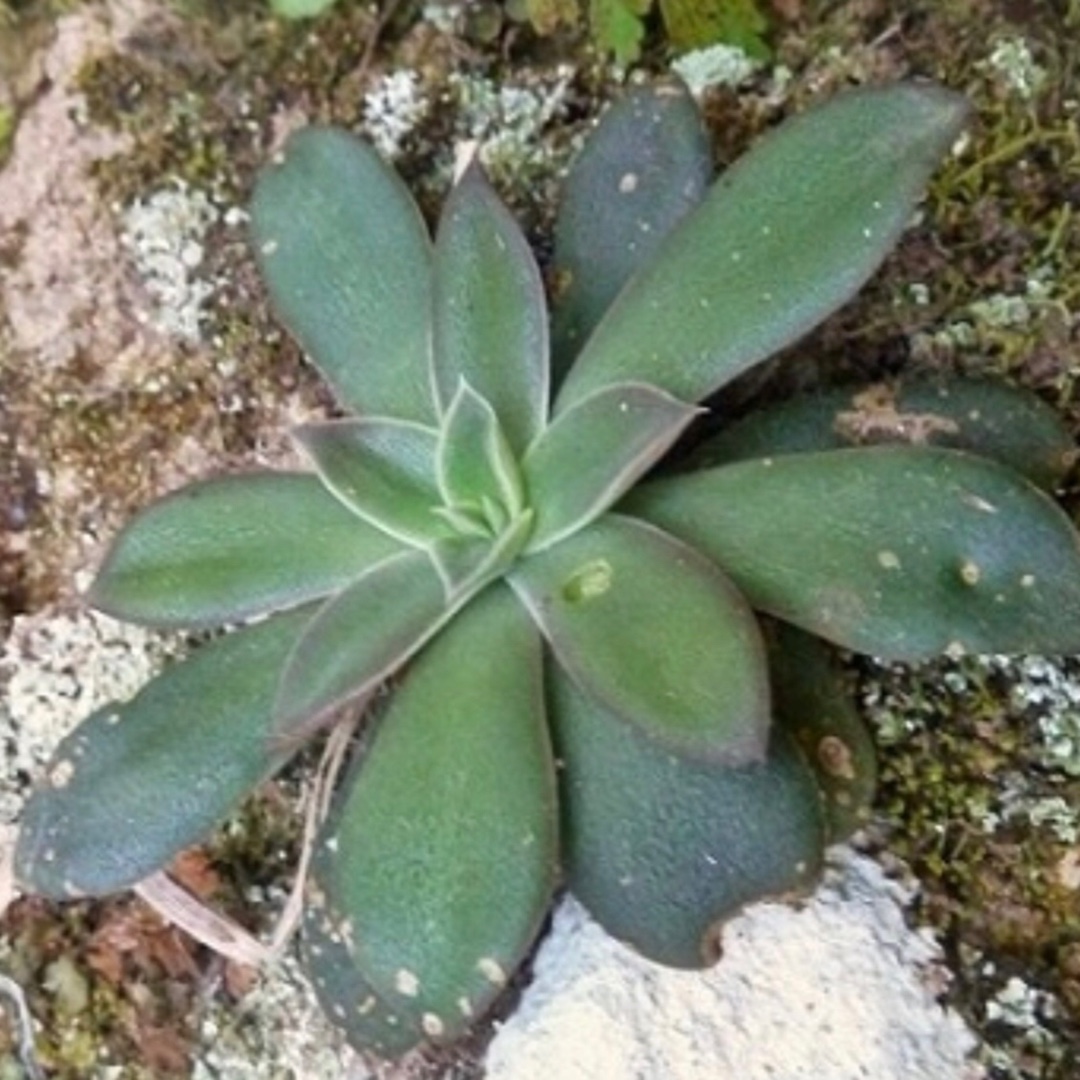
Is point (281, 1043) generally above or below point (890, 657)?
below

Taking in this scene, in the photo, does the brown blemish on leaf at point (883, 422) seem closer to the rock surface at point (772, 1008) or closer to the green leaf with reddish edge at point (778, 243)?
the green leaf with reddish edge at point (778, 243)

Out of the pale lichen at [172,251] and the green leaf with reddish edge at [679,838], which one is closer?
the green leaf with reddish edge at [679,838]

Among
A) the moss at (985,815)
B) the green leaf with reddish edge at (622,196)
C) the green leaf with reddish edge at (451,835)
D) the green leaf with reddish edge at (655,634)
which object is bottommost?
the moss at (985,815)

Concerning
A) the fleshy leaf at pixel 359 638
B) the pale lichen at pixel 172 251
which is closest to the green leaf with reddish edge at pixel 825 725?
Result: the fleshy leaf at pixel 359 638

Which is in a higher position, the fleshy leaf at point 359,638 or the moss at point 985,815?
the fleshy leaf at point 359,638

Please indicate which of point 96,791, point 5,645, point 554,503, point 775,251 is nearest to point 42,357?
point 5,645

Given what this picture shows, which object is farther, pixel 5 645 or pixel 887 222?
pixel 5 645

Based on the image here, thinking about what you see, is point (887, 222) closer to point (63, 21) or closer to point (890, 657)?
point (890, 657)
